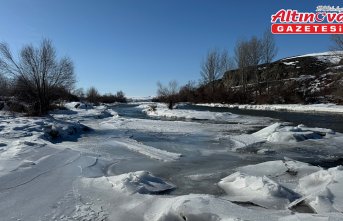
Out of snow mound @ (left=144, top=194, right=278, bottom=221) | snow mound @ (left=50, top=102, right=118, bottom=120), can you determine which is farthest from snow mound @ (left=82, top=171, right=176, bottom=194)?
snow mound @ (left=50, top=102, right=118, bottom=120)

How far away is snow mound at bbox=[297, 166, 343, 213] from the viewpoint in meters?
4.88

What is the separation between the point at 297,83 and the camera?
58.6 m

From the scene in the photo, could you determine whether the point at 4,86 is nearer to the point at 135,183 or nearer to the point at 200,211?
the point at 135,183

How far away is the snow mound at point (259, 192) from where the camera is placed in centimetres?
532

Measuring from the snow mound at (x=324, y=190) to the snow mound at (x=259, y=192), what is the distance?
0.37 m

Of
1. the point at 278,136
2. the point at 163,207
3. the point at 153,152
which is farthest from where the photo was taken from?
the point at 278,136

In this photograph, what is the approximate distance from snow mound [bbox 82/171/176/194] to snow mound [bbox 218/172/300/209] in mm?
1281

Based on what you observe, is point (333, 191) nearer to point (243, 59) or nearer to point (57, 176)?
point (57, 176)

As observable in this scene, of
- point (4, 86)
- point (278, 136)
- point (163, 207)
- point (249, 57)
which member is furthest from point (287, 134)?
point (249, 57)

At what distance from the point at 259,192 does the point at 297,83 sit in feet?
190

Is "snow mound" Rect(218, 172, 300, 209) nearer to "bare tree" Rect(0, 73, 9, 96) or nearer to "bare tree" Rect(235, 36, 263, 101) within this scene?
"bare tree" Rect(0, 73, 9, 96)

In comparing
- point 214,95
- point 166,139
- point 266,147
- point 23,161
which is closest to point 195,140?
point 166,139

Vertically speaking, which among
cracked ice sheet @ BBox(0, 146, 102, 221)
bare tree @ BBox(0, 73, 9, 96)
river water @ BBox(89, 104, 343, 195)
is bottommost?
river water @ BBox(89, 104, 343, 195)

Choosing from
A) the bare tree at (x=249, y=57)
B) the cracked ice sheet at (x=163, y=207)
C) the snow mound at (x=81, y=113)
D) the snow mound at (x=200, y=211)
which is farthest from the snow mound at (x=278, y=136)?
the bare tree at (x=249, y=57)
